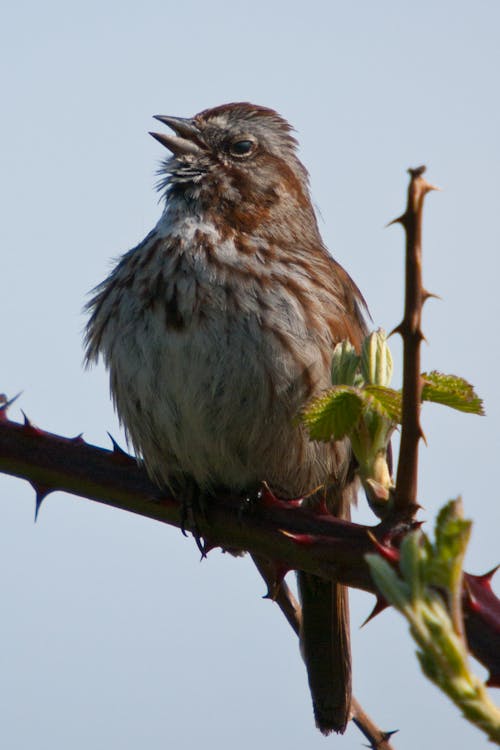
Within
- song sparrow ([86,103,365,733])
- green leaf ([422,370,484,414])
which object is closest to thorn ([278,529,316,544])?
green leaf ([422,370,484,414])

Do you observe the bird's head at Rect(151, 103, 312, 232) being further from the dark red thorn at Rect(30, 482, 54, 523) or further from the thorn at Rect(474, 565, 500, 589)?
the thorn at Rect(474, 565, 500, 589)

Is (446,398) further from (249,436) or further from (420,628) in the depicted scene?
(249,436)

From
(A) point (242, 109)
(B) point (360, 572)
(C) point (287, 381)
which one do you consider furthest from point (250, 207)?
(B) point (360, 572)

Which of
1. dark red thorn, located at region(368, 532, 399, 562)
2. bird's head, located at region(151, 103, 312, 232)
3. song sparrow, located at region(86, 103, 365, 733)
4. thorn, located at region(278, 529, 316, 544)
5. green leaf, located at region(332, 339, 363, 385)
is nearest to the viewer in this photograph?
dark red thorn, located at region(368, 532, 399, 562)

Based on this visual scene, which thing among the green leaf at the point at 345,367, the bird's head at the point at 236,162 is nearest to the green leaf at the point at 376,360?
the green leaf at the point at 345,367

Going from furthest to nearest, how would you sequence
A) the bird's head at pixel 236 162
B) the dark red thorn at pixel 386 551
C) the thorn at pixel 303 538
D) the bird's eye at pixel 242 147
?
the bird's eye at pixel 242 147, the bird's head at pixel 236 162, the thorn at pixel 303 538, the dark red thorn at pixel 386 551

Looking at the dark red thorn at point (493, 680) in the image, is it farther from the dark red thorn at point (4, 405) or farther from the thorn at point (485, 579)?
the dark red thorn at point (4, 405)

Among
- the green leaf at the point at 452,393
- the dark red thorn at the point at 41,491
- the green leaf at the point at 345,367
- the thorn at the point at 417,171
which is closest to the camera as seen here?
the thorn at the point at 417,171

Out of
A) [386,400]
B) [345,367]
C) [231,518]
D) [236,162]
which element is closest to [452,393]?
[386,400]
